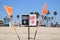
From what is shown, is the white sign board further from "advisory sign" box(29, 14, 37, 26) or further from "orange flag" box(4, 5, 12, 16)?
"orange flag" box(4, 5, 12, 16)

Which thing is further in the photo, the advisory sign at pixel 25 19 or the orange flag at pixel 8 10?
the advisory sign at pixel 25 19

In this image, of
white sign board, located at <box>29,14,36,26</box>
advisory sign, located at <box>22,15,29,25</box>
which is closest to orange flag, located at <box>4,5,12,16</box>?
advisory sign, located at <box>22,15,29,25</box>

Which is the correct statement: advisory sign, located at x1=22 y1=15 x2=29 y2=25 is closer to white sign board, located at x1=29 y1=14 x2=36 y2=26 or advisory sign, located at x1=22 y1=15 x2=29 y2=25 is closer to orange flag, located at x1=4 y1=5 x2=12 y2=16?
white sign board, located at x1=29 y1=14 x2=36 y2=26

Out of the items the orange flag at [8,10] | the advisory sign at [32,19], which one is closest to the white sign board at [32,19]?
the advisory sign at [32,19]

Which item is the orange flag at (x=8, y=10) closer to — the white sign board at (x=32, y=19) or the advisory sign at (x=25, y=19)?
the advisory sign at (x=25, y=19)

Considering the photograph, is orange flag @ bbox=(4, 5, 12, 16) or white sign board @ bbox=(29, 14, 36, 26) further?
white sign board @ bbox=(29, 14, 36, 26)

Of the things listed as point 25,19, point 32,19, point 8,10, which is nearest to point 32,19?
point 32,19

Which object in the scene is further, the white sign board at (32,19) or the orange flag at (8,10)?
the white sign board at (32,19)

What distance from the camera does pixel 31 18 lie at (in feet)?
29.0

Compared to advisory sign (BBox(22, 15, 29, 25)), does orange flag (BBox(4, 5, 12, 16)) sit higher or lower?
higher

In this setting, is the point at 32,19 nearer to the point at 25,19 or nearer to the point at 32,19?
the point at 32,19

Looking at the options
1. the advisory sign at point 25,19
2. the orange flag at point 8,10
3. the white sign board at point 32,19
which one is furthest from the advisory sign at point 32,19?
the orange flag at point 8,10

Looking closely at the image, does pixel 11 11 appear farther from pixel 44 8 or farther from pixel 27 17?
pixel 44 8

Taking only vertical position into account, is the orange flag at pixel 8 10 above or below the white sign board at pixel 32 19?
above
